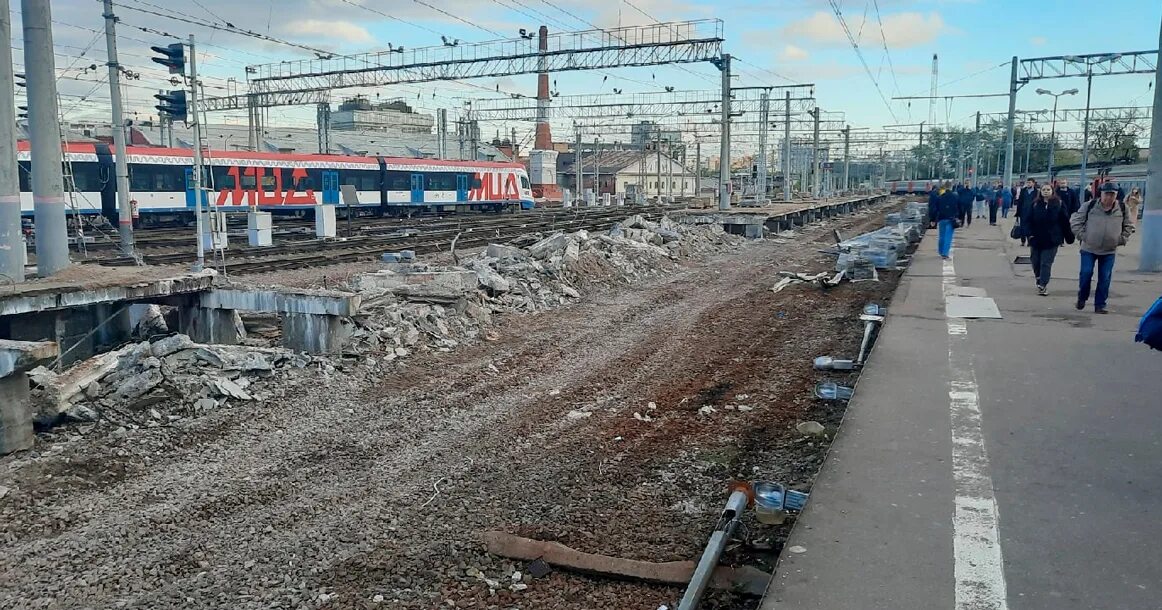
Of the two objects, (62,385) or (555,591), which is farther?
(62,385)

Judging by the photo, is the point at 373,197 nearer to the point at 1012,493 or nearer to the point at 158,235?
the point at 158,235

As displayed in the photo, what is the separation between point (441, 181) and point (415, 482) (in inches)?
1599

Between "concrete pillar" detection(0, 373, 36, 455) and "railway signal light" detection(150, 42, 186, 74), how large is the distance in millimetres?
10039

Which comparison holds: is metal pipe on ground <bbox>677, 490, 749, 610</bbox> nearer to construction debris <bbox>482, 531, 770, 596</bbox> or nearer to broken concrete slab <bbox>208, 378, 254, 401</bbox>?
construction debris <bbox>482, 531, 770, 596</bbox>

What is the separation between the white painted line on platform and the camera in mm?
3373

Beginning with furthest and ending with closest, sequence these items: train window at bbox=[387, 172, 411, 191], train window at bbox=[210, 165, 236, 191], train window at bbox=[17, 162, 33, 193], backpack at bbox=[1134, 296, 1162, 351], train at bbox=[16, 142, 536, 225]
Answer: train window at bbox=[387, 172, 411, 191]
train window at bbox=[210, 165, 236, 191]
train at bbox=[16, 142, 536, 225]
train window at bbox=[17, 162, 33, 193]
backpack at bbox=[1134, 296, 1162, 351]

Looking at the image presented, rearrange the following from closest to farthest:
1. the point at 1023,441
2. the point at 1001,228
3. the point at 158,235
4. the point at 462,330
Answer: the point at 1023,441 < the point at 462,330 < the point at 158,235 < the point at 1001,228

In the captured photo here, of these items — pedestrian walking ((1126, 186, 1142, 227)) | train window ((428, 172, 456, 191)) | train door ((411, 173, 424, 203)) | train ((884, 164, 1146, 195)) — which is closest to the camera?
pedestrian walking ((1126, 186, 1142, 227))

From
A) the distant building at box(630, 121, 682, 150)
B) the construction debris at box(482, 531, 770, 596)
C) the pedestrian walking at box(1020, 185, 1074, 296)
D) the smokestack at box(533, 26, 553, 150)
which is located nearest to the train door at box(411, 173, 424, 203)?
the smokestack at box(533, 26, 553, 150)

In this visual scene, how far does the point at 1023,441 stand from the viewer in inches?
205

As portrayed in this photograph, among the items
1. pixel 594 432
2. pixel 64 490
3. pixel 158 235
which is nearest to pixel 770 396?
pixel 594 432

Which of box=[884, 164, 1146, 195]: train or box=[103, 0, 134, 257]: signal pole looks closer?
box=[103, 0, 134, 257]: signal pole

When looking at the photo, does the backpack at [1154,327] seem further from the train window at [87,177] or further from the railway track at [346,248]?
the train window at [87,177]

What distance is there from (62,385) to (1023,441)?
7.67m
